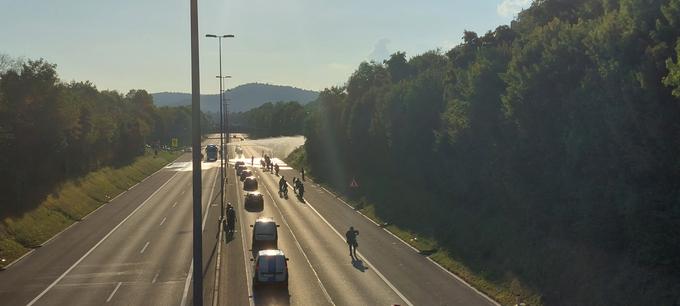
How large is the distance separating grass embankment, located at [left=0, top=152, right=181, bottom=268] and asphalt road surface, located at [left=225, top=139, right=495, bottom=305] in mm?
12750

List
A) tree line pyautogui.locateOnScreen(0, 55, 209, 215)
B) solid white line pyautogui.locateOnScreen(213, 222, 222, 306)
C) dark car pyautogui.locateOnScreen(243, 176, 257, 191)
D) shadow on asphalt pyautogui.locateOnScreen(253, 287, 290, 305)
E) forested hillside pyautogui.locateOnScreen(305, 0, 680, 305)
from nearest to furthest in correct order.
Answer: forested hillside pyautogui.locateOnScreen(305, 0, 680, 305) → shadow on asphalt pyautogui.locateOnScreen(253, 287, 290, 305) → solid white line pyautogui.locateOnScreen(213, 222, 222, 306) → tree line pyautogui.locateOnScreen(0, 55, 209, 215) → dark car pyautogui.locateOnScreen(243, 176, 257, 191)

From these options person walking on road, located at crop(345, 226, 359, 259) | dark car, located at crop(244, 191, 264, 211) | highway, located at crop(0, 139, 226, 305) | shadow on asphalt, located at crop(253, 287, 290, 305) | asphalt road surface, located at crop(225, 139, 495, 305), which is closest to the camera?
shadow on asphalt, located at crop(253, 287, 290, 305)

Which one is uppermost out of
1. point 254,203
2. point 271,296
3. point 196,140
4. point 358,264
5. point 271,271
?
point 196,140

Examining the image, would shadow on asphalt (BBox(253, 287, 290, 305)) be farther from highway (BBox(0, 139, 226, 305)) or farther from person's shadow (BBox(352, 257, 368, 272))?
person's shadow (BBox(352, 257, 368, 272))

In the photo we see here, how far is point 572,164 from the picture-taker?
2428cm

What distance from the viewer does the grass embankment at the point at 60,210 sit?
119 feet

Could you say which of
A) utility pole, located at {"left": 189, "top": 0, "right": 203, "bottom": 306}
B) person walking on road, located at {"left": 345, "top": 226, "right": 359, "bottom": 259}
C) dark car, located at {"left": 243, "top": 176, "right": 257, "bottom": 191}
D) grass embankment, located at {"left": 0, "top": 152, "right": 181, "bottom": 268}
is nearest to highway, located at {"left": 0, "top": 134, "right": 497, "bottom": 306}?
person walking on road, located at {"left": 345, "top": 226, "right": 359, "bottom": 259}

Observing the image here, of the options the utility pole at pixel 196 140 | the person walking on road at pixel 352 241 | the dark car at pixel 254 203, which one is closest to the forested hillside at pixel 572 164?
the person walking on road at pixel 352 241

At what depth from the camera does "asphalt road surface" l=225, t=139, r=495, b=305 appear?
2402 cm

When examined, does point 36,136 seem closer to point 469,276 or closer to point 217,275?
point 217,275

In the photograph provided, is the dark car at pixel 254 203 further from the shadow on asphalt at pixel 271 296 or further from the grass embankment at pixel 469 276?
the shadow on asphalt at pixel 271 296

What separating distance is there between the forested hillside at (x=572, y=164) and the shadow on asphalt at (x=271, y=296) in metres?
9.03

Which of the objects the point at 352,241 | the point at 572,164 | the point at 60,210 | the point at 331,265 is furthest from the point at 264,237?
the point at 60,210

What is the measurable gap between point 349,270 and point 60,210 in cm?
2900
